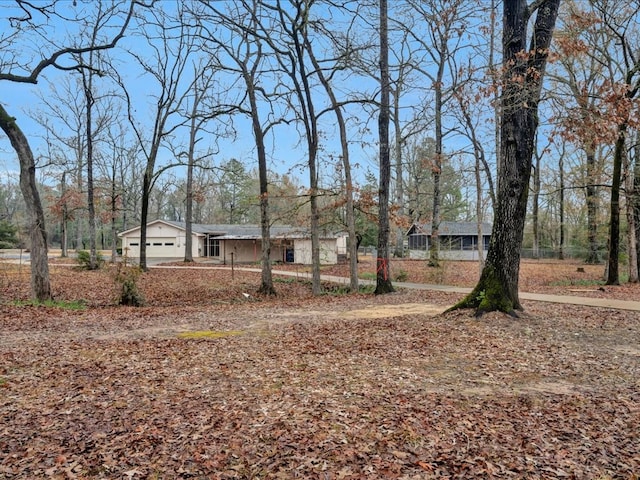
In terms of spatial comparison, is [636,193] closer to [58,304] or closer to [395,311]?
[395,311]

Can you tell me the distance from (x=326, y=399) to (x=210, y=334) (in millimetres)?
4076

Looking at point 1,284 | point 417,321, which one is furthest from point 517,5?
Answer: point 1,284

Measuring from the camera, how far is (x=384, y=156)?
1439cm

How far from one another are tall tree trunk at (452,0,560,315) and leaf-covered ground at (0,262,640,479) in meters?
0.67

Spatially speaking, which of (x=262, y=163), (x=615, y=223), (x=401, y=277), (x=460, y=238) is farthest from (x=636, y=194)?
(x=460, y=238)

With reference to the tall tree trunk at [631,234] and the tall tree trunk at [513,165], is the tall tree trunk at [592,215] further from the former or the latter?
the tall tree trunk at [513,165]

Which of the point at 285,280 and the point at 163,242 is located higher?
the point at 163,242

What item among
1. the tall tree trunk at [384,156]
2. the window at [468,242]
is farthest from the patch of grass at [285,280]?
the window at [468,242]

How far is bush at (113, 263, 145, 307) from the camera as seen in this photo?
1200cm

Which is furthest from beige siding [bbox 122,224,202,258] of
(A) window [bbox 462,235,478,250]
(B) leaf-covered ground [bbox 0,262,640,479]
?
(B) leaf-covered ground [bbox 0,262,640,479]

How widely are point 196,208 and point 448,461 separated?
51795 millimetres

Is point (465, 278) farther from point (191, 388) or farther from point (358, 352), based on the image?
point (191, 388)

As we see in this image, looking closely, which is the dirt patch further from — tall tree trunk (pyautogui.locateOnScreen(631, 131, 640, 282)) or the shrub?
tall tree trunk (pyautogui.locateOnScreen(631, 131, 640, 282))

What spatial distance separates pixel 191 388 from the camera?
4773 mm
